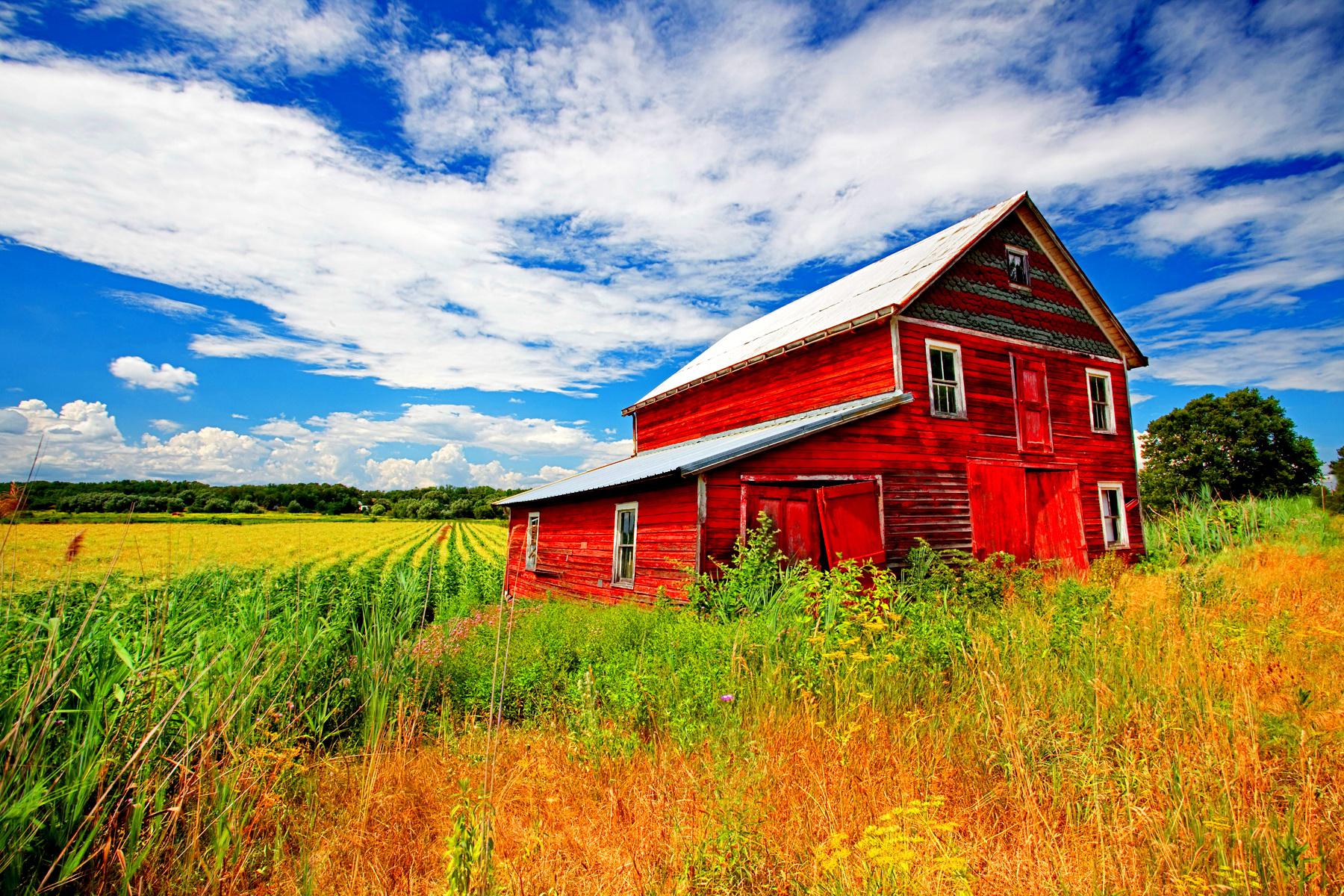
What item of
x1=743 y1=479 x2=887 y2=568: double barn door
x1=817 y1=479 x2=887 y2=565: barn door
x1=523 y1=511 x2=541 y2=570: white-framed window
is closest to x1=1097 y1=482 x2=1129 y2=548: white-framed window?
x1=817 y1=479 x2=887 y2=565: barn door

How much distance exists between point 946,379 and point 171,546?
523 inches

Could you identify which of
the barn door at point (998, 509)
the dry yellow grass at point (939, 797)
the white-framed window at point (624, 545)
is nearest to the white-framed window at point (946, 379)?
the barn door at point (998, 509)

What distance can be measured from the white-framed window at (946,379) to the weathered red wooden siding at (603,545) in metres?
6.20

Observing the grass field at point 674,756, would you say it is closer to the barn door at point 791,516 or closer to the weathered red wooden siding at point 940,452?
the barn door at point 791,516

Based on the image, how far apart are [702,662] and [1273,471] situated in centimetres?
4498

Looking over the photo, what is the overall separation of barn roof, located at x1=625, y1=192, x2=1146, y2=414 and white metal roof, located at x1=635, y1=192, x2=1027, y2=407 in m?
0.03

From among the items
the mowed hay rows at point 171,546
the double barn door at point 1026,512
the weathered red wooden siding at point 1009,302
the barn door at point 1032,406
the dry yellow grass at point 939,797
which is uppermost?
the weathered red wooden siding at point 1009,302

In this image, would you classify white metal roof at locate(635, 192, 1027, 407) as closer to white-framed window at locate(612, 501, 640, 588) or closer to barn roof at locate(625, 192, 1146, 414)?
barn roof at locate(625, 192, 1146, 414)

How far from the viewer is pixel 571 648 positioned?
7043 millimetres

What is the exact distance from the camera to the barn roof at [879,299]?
1358cm

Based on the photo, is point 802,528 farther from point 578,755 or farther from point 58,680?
point 58,680

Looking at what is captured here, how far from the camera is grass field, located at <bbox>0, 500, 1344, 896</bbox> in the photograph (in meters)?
2.65

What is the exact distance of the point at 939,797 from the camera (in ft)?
9.66

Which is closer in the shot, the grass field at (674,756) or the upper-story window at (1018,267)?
the grass field at (674,756)
